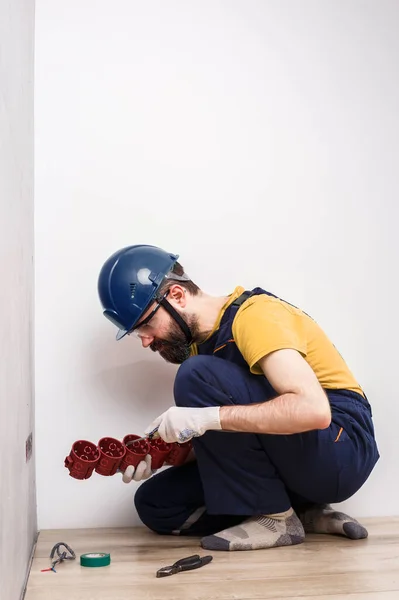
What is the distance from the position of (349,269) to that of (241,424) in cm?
93

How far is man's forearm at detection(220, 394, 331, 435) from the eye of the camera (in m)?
1.72

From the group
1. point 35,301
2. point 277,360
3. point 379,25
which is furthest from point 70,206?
point 379,25

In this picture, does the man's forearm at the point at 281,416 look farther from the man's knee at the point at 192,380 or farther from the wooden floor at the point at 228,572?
the wooden floor at the point at 228,572

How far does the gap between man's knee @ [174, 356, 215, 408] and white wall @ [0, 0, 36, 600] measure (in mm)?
419

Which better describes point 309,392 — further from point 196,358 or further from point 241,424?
point 196,358

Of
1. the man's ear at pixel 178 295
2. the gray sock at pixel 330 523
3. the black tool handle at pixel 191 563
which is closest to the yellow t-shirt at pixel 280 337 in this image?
the man's ear at pixel 178 295

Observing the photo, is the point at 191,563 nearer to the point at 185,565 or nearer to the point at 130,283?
the point at 185,565

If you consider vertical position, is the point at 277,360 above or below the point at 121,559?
above

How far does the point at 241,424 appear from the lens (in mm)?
1826

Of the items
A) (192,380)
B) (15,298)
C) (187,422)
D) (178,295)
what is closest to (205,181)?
(178,295)

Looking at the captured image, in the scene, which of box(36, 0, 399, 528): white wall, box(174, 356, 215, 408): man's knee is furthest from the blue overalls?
box(36, 0, 399, 528): white wall

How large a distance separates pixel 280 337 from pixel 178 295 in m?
0.40

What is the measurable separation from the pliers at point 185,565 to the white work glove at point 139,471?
34 cm

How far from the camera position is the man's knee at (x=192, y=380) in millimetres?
1943
